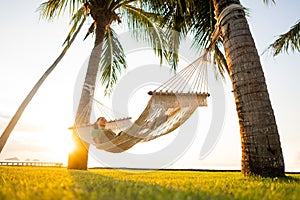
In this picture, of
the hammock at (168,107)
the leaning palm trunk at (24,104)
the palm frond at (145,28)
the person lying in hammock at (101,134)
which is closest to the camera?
the hammock at (168,107)

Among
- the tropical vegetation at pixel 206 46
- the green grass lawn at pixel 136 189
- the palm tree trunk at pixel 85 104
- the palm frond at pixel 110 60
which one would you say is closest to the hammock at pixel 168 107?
the tropical vegetation at pixel 206 46

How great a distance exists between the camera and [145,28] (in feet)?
21.5

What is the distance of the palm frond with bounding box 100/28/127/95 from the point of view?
694cm

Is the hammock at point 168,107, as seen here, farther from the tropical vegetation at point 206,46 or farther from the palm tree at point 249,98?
the palm tree at point 249,98

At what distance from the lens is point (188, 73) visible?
3.76 m

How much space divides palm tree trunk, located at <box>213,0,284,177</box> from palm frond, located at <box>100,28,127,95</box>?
4468mm

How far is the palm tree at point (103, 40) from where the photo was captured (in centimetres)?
506

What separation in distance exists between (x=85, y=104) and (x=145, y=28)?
267cm

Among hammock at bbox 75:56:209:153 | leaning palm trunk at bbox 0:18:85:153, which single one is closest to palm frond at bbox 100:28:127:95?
leaning palm trunk at bbox 0:18:85:153

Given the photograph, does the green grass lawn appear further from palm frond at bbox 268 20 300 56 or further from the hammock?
palm frond at bbox 268 20 300 56

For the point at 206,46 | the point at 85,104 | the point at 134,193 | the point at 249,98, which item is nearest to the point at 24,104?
the point at 85,104

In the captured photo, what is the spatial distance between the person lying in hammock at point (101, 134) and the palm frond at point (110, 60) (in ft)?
9.73

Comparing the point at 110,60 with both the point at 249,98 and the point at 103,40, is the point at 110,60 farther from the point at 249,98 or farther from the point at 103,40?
the point at 249,98

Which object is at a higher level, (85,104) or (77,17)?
(77,17)
